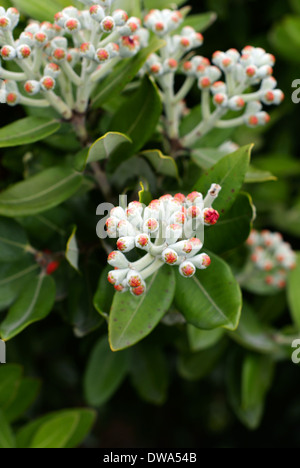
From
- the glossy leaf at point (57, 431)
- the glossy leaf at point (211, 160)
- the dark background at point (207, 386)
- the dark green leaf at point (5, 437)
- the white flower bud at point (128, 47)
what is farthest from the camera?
the dark background at point (207, 386)

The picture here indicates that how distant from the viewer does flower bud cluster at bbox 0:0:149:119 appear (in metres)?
1.03

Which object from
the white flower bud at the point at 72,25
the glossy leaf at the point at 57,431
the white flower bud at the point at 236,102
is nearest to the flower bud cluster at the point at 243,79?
the white flower bud at the point at 236,102

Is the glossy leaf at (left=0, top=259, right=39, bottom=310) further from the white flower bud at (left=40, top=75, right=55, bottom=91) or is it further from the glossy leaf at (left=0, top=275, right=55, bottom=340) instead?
the white flower bud at (left=40, top=75, right=55, bottom=91)

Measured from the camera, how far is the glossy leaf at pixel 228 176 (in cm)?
109

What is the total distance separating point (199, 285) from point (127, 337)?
0.21 m

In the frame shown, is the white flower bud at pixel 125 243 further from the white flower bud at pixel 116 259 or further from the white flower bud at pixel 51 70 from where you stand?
the white flower bud at pixel 51 70

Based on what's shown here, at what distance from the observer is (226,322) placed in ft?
→ 3.45

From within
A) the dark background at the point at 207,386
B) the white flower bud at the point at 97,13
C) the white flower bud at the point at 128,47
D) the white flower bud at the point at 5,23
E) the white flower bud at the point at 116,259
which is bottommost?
the dark background at the point at 207,386

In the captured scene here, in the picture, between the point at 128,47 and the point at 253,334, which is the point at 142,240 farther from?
the point at 253,334

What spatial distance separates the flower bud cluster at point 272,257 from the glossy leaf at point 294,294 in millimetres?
34

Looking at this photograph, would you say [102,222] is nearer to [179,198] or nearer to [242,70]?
[179,198]

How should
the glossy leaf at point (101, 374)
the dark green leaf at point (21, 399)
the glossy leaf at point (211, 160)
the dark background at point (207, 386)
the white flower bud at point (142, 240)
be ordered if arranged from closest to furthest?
the white flower bud at point (142, 240) → the glossy leaf at point (211, 160) → the dark green leaf at point (21, 399) → the glossy leaf at point (101, 374) → the dark background at point (207, 386)

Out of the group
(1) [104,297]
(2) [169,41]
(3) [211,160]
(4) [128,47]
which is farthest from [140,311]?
(2) [169,41]

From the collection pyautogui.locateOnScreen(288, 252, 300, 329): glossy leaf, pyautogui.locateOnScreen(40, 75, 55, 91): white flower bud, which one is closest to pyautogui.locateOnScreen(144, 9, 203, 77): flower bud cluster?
pyautogui.locateOnScreen(40, 75, 55, 91): white flower bud
